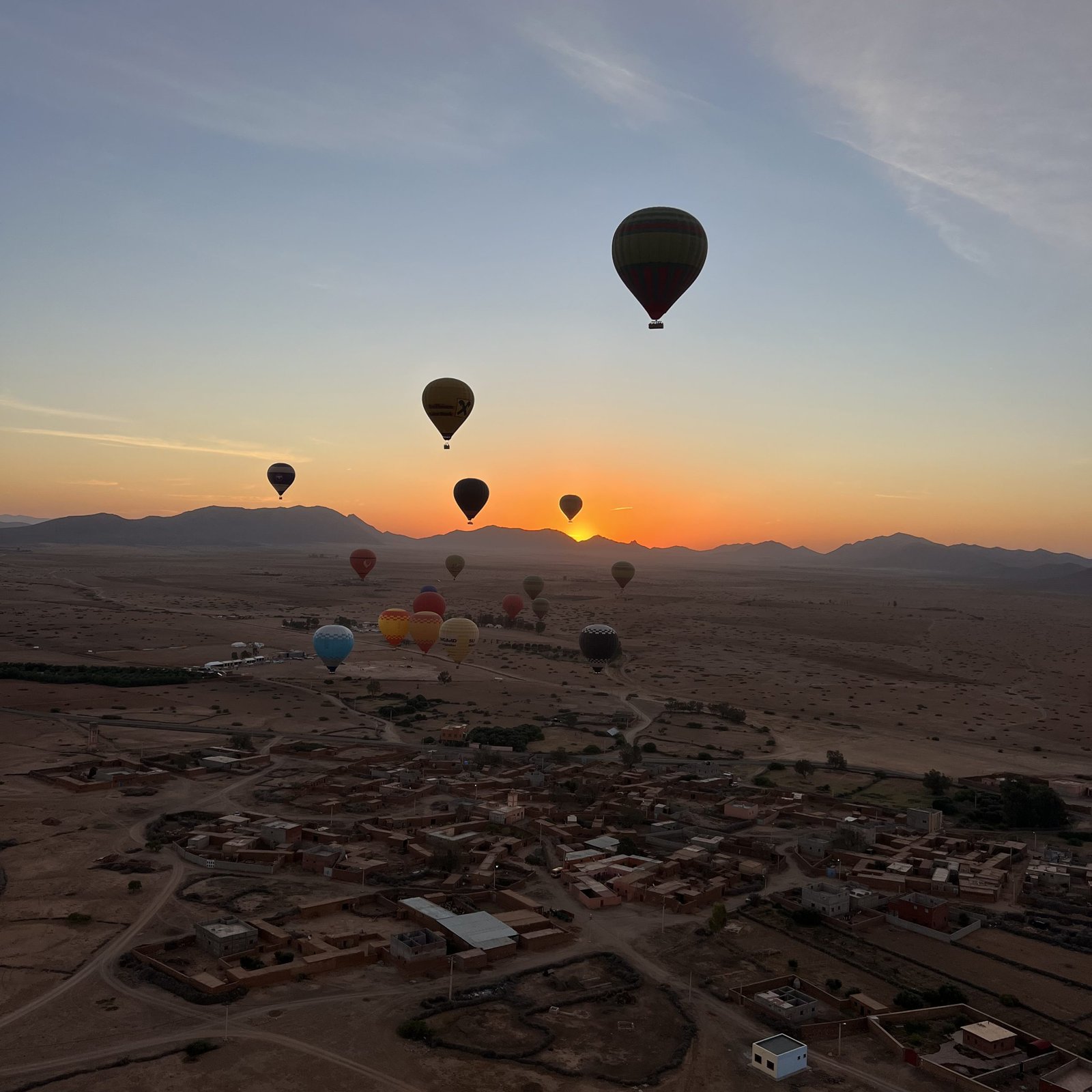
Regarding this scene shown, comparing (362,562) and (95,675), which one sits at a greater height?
(362,562)

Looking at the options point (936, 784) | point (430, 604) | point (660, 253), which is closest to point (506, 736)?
point (936, 784)

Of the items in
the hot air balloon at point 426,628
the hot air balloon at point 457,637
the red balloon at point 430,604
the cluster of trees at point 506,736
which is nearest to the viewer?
the cluster of trees at point 506,736

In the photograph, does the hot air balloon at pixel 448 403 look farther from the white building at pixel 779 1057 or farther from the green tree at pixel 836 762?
the white building at pixel 779 1057

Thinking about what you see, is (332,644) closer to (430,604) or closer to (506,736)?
(506,736)

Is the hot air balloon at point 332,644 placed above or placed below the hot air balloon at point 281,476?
below

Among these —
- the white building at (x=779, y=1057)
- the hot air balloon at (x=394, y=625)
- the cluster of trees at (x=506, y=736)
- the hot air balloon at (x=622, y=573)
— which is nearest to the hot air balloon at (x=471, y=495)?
the hot air balloon at (x=394, y=625)

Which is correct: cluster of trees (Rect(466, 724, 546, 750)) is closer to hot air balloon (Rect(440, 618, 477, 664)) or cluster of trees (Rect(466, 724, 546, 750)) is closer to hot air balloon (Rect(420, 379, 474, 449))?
hot air balloon (Rect(440, 618, 477, 664))
